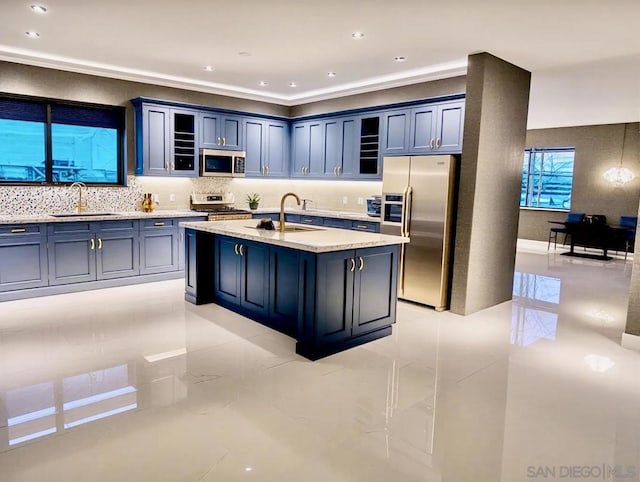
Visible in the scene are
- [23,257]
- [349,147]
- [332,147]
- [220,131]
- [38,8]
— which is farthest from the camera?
[332,147]

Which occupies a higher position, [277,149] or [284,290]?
[277,149]

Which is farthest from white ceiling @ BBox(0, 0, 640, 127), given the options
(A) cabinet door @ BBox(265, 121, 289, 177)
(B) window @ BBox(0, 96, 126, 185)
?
(A) cabinet door @ BBox(265, 121, 289, 177)

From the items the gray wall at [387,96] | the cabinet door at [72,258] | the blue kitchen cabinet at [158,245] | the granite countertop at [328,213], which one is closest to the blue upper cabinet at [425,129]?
the gray wall at [387,96]

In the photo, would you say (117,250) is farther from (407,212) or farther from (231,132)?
(407,212)

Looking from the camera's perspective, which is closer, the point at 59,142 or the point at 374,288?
the point at 374,288

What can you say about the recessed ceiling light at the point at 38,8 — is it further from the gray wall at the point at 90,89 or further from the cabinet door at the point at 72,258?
the cabinet door at the point at 72,258

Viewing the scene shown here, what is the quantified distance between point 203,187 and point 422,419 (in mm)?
5348

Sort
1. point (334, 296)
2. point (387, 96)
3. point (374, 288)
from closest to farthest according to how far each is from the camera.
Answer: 1. point (334, 296)
2. point (374, 288)
3. point (387, 96)

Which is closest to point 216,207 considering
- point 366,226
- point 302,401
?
point 366,226

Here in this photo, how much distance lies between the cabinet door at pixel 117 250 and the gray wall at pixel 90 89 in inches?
40.1

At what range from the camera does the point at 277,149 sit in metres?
7.75

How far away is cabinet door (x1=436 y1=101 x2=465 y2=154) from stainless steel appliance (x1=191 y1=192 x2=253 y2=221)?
3061 millimetres

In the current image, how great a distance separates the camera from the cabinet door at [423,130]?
221 inches

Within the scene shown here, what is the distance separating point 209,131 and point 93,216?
2125 mm
